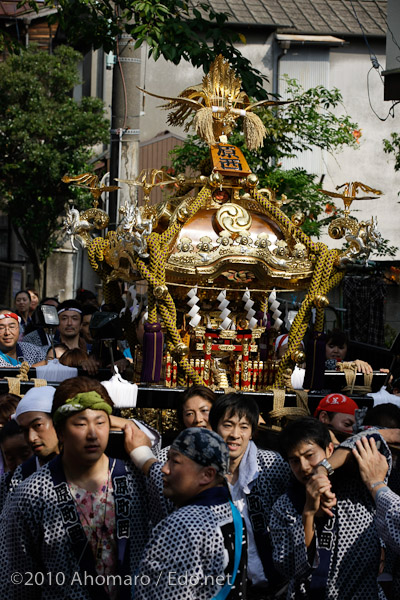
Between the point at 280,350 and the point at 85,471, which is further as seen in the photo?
the point at 280,350

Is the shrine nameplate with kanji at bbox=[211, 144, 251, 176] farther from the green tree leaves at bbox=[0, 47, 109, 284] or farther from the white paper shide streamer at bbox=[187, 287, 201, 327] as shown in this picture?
the green tree leaves at bbox=[0, 47, 109, 284]

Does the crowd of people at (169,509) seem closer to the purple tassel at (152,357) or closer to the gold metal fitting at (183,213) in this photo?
the purple tassel at (152,357)

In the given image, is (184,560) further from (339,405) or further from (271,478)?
(339,405)

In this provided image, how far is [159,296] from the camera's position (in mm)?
6695

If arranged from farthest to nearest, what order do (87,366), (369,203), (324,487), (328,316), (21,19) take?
(21,19)
(369,203)
(328,316)
(87,366)
(324,487)

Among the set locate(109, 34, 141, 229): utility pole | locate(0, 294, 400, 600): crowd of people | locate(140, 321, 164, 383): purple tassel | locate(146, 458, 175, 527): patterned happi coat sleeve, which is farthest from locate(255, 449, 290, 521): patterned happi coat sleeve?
locate(109, 34, 141, 229): utility pole

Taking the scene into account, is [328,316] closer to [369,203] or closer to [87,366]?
[369,203]

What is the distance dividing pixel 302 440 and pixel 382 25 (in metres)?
18.8

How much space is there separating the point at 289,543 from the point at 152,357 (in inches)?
130

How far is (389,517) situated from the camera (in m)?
Answer: 3.23

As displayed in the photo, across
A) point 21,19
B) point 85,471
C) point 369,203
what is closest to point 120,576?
point 85,471

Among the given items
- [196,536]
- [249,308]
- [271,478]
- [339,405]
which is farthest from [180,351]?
[196,536]

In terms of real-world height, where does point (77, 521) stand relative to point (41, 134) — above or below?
below

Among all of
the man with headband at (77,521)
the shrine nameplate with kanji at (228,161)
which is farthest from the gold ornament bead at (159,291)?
the man with headband at (77,521)
